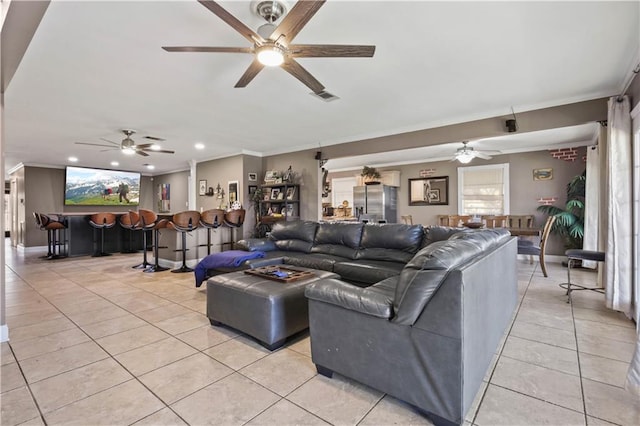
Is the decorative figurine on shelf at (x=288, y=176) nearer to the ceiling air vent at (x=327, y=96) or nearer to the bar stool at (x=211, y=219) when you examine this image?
the bar stool at (x=211, y=219)

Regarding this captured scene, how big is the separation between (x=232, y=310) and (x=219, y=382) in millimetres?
758

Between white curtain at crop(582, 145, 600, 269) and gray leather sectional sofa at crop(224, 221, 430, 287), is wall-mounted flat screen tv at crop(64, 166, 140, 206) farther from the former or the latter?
white curtain at crop(582, 145, 600, 269)

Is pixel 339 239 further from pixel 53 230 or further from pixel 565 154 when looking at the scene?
pixel 53 230

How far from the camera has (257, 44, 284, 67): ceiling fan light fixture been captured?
210 cm

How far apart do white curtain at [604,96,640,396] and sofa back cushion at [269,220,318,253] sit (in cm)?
345

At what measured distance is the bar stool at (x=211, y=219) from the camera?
213 inches

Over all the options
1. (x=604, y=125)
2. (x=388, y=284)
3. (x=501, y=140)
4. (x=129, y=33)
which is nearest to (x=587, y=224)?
(x=501, y=140)

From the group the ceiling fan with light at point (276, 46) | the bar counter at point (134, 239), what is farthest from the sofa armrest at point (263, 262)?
the bar counter at point (134, 239)

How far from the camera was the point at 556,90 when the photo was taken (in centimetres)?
357

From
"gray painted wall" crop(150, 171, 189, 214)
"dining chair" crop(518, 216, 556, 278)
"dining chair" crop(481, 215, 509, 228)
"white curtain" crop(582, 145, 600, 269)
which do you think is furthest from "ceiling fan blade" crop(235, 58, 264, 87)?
"gray painted wall" crop(150, 171, 189, 214)

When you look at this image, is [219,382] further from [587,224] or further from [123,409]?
[587,224]

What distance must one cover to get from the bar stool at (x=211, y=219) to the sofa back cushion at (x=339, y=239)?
6.61ft

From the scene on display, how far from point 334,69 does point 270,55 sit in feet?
3.50

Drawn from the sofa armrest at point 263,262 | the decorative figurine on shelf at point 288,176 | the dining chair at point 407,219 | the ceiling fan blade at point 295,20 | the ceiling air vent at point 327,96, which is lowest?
the sofa armrest at point 263,262
